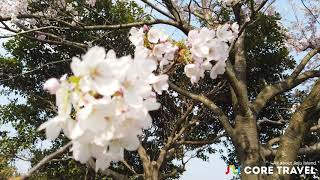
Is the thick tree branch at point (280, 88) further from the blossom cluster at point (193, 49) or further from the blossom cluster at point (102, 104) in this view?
the blossom cluster at point (102, 104)

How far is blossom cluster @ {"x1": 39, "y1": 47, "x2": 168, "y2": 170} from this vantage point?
1.08m

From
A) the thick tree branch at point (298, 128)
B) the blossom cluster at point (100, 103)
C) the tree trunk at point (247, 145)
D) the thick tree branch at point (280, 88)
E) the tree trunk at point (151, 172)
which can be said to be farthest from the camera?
the tree trunk at point (151, 172)

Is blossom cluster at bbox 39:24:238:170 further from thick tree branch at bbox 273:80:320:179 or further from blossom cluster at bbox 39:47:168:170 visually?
thick tree branch at bbox 273:80:320:179

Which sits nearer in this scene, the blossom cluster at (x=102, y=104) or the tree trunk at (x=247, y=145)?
the blossom cluster at (x=102, y=104)

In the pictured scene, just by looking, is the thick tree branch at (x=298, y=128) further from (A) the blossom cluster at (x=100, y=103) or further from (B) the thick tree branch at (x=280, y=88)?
(A) the blossom cluster at (x=100, y=103)

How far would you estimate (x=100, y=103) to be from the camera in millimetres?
1077

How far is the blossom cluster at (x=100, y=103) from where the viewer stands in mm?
1081

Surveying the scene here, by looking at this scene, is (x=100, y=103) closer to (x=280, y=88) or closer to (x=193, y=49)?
(x=193, y=49)

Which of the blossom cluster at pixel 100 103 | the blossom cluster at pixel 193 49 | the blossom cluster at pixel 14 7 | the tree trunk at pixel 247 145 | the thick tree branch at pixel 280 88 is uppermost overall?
the blossom cluster at pixel 14 7

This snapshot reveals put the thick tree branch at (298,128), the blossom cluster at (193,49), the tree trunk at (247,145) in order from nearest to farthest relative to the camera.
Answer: the blossom cluster at (193,49), the tree trunk at (247,145), the thick tree branch at (298,128)

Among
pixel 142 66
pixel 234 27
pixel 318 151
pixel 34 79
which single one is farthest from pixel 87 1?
pixel 142 66

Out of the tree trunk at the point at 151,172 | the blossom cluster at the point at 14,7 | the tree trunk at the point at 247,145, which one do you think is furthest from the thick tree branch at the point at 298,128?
the blossom cluster at the point at 14,7

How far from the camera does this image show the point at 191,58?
2074mm

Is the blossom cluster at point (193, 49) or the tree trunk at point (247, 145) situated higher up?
the tree trunk at point (247, 145)
